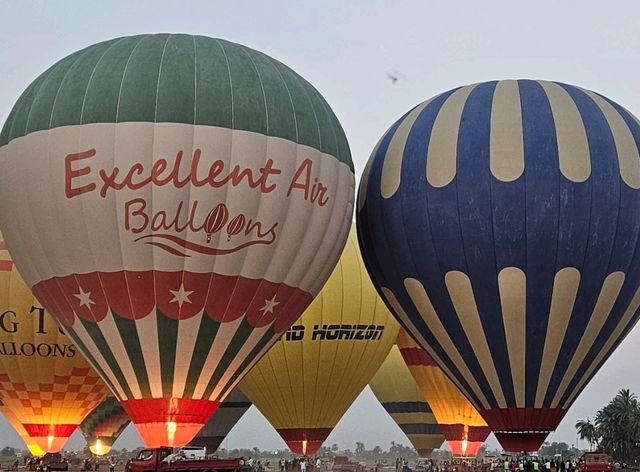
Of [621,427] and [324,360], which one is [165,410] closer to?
[324,360]

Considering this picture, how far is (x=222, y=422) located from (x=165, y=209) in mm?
18336

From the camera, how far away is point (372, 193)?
61.9ft

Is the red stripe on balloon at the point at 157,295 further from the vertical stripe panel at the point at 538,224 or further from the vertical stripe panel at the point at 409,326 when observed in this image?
the vertical stripe panel at the point at 538,224

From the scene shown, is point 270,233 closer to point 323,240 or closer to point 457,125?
point 323,240

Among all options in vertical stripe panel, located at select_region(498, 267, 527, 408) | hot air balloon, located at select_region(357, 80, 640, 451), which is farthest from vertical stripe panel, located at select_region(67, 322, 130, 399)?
vertical stripe panel, located at select_region(498, 267, 527, 408)

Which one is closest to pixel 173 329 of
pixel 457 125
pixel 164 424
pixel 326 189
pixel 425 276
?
pixel 164 424

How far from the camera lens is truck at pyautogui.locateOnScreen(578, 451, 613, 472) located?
23.8 meters

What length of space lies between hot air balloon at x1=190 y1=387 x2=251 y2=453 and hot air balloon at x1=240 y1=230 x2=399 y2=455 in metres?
7.47

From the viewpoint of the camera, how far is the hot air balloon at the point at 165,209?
14.9m

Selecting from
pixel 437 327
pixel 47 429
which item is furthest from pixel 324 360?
pixel 47 429

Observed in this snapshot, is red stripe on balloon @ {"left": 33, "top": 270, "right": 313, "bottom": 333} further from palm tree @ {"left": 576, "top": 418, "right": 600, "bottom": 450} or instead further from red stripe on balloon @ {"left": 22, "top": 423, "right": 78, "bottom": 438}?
palm tree @ {"left": 576, "top": 418, "right": 600, "bottom": 450}

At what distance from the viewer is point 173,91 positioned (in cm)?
1520

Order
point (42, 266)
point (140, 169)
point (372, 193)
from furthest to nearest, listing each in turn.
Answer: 1. point (372, 193)
2. point (42, 266)
3. point (140, 169)

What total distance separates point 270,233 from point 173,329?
88.4 inches
